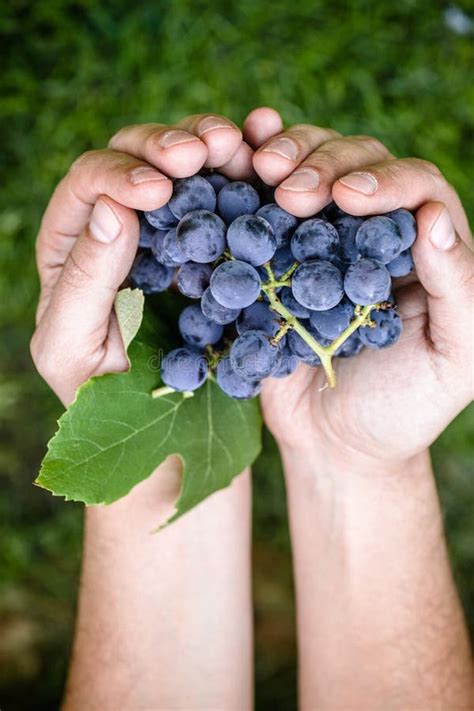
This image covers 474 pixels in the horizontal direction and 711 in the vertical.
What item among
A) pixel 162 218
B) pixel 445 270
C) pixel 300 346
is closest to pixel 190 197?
pixel 162 218

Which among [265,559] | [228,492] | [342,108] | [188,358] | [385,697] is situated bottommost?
Result: [265,559]

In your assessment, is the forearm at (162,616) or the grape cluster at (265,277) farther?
the forearm at (162,616)

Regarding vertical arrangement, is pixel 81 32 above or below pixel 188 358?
above

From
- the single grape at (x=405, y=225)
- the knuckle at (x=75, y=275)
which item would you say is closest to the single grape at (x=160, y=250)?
the knuckle at (x=75, y=275)

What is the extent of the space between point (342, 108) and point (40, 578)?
1923 mm

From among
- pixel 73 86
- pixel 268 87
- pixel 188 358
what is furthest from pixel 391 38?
pixel 188 358

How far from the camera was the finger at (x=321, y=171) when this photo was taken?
2.98ft

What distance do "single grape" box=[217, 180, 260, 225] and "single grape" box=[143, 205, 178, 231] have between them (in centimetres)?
7

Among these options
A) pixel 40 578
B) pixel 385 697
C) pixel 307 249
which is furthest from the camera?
pixel 40 578

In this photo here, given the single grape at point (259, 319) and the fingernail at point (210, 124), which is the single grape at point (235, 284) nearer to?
the single grape at point (259, 319)

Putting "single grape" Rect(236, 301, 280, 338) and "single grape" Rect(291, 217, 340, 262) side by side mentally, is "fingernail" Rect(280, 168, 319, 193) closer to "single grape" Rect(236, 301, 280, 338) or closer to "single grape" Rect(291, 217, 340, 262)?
"single grape" Rect(291, 217, 340, 262)

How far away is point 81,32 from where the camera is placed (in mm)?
2021

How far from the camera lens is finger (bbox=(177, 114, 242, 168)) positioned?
954 mm

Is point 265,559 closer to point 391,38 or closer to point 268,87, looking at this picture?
point 268,87
